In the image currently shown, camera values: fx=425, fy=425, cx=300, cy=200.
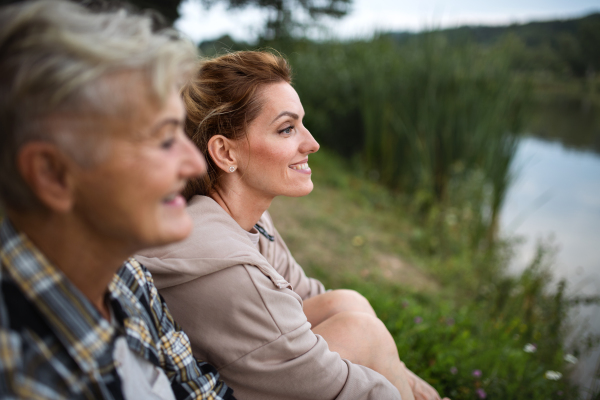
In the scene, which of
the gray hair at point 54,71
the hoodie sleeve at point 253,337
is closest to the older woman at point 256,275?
the hoodie sleeve at point 253,337

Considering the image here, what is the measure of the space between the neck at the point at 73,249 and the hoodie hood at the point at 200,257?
39cm

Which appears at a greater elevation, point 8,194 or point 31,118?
point 31,118

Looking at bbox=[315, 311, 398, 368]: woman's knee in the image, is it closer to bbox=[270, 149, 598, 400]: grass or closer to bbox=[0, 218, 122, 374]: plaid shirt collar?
bbox=[270, 149, 598, 400]: grass

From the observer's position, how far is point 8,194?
85 centimetres

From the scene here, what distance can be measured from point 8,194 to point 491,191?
5494mm

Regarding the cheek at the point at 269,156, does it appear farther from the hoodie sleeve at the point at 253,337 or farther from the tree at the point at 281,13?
the tree at the point at 281,13

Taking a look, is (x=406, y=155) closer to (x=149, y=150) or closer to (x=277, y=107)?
(x=277, y=107)

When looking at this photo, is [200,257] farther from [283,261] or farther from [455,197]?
[455,197]

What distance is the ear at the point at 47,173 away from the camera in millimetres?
819

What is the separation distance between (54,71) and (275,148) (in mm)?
1114

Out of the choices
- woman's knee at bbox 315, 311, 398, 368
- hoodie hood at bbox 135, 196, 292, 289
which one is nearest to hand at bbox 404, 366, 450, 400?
woman's knee at bbox 315, 311, 398, 368

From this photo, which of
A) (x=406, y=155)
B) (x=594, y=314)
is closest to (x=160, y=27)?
(x=594, y=314)

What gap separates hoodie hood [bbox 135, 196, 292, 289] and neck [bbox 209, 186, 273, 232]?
0.29 m

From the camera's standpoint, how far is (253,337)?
4.58 feet
